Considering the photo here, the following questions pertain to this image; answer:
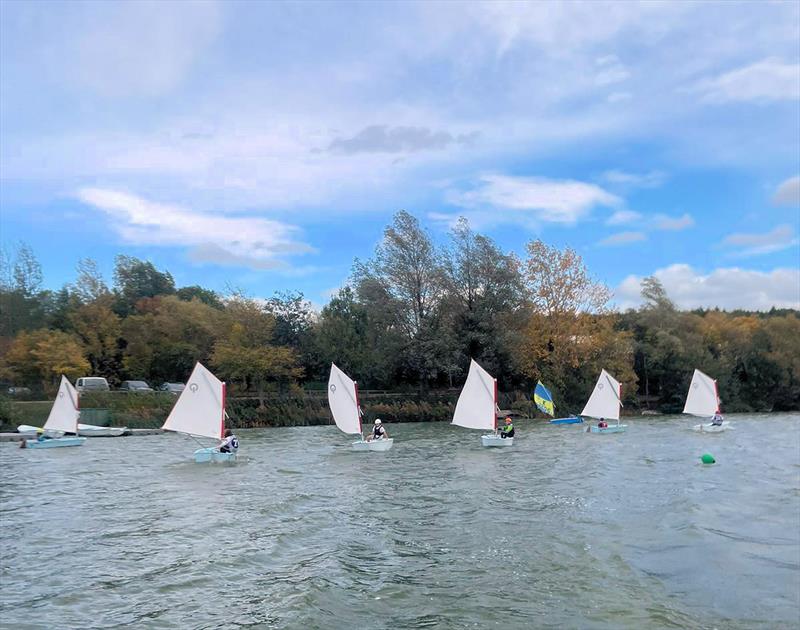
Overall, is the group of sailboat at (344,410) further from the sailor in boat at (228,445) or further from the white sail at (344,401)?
the sailor in boat at (228,445)

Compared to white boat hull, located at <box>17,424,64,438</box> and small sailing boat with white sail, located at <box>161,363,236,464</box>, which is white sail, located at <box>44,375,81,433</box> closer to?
white boat hull, located at <box>17,424,64,438</box>

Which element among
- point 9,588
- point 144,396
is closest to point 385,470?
point 9,588

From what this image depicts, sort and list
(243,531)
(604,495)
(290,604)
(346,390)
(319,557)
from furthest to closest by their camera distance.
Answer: (346,390) < (604,495) < (243,531) < (319,557) < (290,604)

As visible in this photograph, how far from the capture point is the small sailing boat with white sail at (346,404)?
32.2 meters

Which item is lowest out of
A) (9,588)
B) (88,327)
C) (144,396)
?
(9,588)

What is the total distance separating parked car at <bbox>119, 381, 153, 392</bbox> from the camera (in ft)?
173

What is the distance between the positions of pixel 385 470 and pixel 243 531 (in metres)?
10.5

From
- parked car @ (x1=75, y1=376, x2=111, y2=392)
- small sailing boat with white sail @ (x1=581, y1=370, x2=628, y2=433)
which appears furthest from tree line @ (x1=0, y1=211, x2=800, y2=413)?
small sailing boat with white sail @ (x1=581, y1=370, x2=628, y2=433)

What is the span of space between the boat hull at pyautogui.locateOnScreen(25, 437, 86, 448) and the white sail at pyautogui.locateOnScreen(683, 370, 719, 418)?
39535 millimetres

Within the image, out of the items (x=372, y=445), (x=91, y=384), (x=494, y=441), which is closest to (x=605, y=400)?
(x=494, y=441)

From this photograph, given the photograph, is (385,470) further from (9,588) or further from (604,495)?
(9,588)

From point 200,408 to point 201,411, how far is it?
0.48 ft

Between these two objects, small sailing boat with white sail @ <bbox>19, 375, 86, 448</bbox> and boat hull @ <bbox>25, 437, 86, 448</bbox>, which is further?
small sailing boat with white sail @ <bbox>19, 375, 86, 448</bbox>

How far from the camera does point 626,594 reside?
11609mm
